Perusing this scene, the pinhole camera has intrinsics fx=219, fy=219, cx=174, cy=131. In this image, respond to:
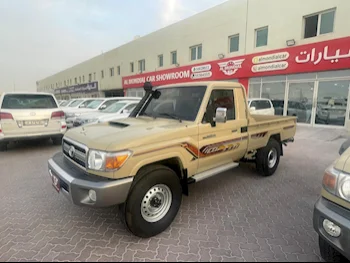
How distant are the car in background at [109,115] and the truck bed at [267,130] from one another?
5198 millimetres

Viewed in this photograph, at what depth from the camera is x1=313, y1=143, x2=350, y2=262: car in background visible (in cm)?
178

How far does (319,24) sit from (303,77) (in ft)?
8.63

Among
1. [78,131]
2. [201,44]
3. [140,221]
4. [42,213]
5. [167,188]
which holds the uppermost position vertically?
[201,44]

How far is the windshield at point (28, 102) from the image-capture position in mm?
6422

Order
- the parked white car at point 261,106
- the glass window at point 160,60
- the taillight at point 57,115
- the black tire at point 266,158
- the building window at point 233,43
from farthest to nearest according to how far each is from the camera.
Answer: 1. the glass window at point 160,60
2. the building window at point 233,43
3. the parked white car at point 261,106
4. the taillight at point 57,115
5. the black tire at point 266,158

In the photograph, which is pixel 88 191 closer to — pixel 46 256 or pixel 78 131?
pixel 46 256

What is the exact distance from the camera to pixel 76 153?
279 cm

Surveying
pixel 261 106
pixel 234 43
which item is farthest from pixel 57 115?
pixel 234 43

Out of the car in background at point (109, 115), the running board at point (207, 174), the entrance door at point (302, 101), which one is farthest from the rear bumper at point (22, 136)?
the entrance door at point (302, 101)

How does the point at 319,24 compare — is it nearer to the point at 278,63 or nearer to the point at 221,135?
the point at 278,63

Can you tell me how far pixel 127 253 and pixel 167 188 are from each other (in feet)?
2.78

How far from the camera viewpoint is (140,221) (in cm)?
255

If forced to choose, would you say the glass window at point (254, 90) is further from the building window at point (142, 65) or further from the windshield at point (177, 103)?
the building window at point (142, 65)

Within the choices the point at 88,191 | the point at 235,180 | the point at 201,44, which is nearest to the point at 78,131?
the point at 88,191
